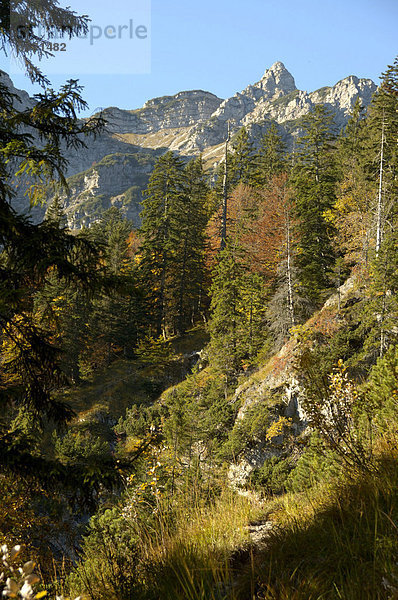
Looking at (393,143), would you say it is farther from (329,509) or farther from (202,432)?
(329,509)

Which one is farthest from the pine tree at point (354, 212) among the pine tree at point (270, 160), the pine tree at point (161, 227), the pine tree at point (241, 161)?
the pine tree at point (161, 227)

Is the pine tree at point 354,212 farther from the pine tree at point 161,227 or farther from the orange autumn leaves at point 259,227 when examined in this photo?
the pine tree at point 161,227

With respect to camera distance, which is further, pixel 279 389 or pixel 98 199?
pixel 98 199

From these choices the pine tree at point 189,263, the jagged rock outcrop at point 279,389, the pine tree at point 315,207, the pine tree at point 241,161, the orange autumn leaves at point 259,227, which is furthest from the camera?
the pine tree at point 241,161

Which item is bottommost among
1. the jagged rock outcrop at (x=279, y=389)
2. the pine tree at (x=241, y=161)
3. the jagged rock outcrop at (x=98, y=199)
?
the jagged rock outcrop at (x=279, y=389)

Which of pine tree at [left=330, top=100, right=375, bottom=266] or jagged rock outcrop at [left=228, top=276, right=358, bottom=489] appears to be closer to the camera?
jagged rock outcrop at [left=228, top=276, right=358, bottom=489]

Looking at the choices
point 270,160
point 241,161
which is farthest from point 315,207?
point 270,160

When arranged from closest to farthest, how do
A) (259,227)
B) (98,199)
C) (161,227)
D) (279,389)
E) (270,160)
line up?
(279,389) → (259,227) → (161,227) → (270,160) → (98,199)

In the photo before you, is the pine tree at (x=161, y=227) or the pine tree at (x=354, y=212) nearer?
the pine tree at (x=354, y=212)

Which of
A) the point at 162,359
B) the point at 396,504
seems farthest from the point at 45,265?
the point at 162,359

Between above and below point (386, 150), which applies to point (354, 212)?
below

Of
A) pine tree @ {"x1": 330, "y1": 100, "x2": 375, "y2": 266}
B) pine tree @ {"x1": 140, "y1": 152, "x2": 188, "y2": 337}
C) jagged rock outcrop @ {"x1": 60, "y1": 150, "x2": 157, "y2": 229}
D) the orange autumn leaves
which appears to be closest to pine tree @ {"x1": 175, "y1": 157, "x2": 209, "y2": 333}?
pine tree @ {"x1": 140, "y1": 152, "x2": 188, "y2": 337}

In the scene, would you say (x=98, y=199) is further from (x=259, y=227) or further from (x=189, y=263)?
(x=259, y=227)

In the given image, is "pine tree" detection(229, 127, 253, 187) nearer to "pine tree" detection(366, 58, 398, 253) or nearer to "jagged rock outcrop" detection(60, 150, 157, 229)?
"pine tree" detection(366, 58, 398, 253)
